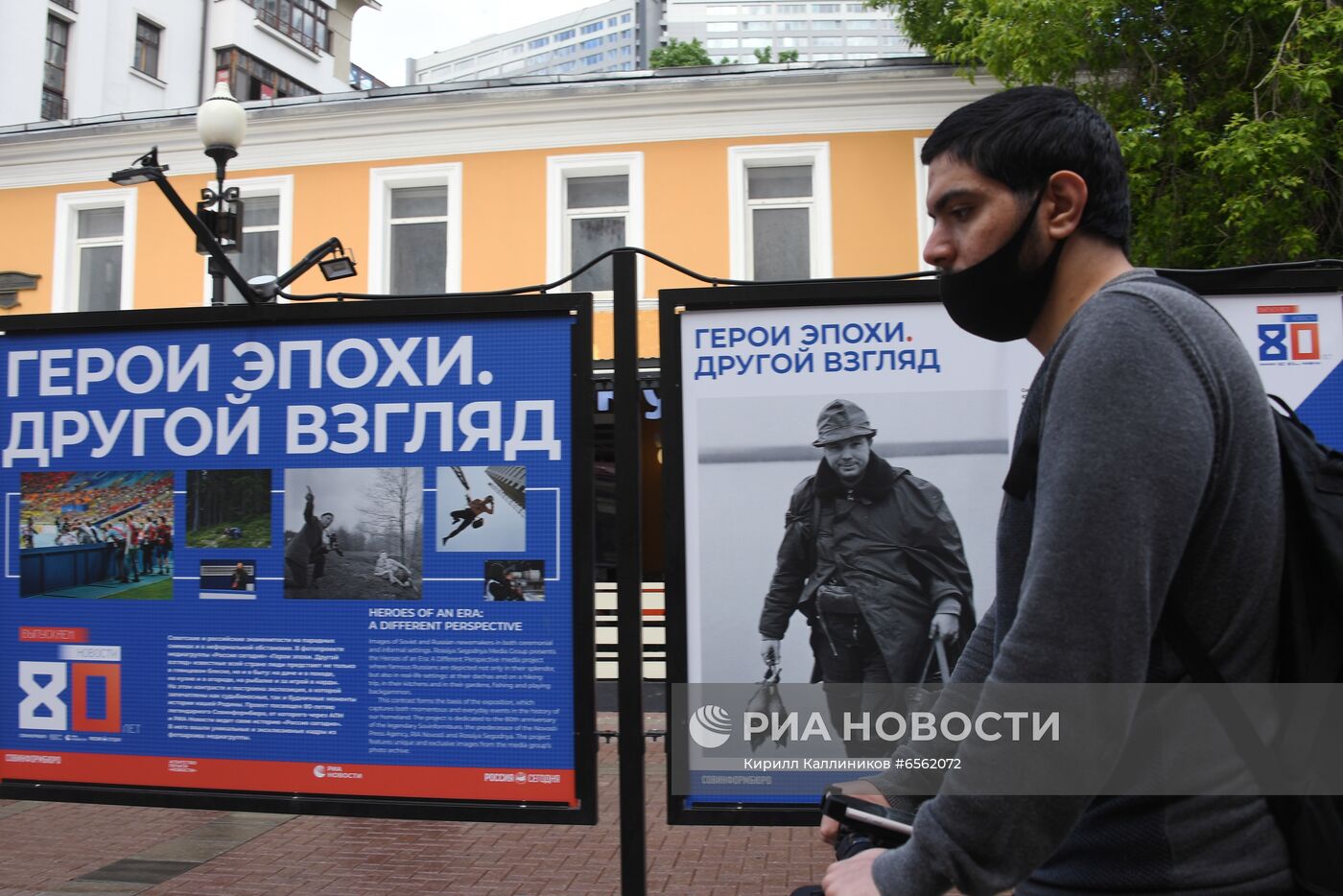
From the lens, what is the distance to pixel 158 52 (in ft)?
108

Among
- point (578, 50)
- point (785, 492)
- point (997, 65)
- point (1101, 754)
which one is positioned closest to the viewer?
point (1101, 754)

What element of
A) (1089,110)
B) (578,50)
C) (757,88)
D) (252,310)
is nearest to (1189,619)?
(1089,110)

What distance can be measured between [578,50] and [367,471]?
161m

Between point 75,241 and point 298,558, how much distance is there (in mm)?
16470

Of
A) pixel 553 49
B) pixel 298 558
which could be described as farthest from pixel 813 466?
pixel 553 49

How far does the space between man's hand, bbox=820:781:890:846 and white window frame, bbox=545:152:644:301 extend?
14784mm

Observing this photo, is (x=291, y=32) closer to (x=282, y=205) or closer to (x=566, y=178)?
(x=282, y=205)

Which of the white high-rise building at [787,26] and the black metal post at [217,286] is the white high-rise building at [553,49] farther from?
the black metal post at [217,286]

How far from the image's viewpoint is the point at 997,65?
1282cm

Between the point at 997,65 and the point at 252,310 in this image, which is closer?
the point at 252,310

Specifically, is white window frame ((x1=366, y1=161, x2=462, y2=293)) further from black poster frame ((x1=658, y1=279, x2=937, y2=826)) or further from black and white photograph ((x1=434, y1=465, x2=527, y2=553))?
black poster frame ((x1=658, y1=279, x2=937, y2=826))

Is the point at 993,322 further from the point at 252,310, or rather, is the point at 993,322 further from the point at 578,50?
the point at 578,50

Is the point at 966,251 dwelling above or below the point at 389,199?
below

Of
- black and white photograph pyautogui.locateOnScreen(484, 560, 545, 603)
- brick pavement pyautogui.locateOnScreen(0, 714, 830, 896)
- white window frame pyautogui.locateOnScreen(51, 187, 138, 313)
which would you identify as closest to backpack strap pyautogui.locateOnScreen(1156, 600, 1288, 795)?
black and white photograph pyautogui.locateOnScreen(484, 560, 545, 603)
